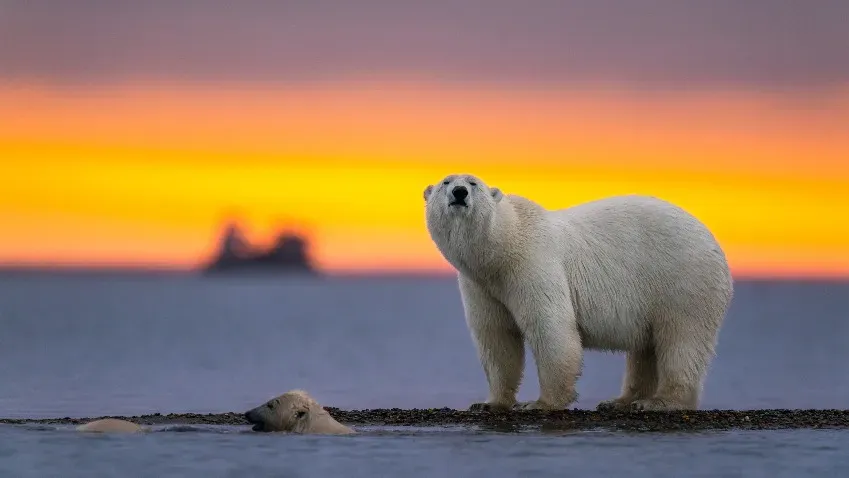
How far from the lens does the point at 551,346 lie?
61.0ft

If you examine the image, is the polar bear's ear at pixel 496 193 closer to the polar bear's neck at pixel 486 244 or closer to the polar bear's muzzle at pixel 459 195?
the polar bear's neck at pixel 486 244

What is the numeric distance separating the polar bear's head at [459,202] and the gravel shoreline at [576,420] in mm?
2433

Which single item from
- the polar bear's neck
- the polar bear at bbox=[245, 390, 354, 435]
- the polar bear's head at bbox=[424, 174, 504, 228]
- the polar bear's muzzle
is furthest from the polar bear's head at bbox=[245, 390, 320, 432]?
the polar bear's muzzle

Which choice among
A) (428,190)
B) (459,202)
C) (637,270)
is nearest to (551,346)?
(637,270)

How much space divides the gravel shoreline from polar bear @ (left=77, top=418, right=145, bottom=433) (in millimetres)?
776

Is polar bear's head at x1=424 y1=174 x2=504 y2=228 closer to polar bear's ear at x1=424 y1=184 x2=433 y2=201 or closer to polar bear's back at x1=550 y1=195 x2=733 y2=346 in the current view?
polar bear's ear at x1=424 y1=184 x2=433 y2=201

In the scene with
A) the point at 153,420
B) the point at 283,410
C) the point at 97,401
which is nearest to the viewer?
the point at 283,410

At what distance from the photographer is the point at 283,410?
18.1 metres

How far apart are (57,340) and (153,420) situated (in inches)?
2156

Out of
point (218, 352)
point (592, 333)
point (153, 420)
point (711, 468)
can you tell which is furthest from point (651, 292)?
point (218, 352)

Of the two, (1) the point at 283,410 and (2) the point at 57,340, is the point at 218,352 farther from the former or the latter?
(1) the point at 283,410

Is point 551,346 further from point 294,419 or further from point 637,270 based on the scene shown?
point 294,419

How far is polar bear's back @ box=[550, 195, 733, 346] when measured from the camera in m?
19.4

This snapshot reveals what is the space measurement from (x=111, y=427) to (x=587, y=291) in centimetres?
610
